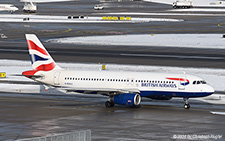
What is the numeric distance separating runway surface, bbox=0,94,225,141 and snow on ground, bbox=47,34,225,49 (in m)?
54.5

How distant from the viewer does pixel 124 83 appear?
48.8 meters

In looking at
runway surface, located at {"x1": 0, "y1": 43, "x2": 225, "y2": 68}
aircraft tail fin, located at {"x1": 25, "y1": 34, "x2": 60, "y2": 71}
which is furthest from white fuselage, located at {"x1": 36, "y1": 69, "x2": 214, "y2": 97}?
runway surface, located at {"x1": 0, "y1": 43, "x2": 225, "y2": 68}

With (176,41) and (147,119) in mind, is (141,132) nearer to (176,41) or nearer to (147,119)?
(147,119)

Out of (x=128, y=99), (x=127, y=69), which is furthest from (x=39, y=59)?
(x=127, y=69)

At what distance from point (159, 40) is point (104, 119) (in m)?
72.3

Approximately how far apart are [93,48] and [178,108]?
52909 millimetres

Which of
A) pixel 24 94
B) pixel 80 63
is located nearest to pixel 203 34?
pixel 80 63

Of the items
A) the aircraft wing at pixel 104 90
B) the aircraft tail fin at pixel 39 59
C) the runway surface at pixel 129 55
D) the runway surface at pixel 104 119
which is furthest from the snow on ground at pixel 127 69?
the aircraft wing at pixel 104 90

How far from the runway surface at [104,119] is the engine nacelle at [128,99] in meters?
0.72

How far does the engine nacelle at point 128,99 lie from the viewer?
155ft

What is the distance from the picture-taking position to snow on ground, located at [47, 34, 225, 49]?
355 feet

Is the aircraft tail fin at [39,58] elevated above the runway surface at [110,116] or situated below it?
above

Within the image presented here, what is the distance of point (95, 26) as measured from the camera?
150500 millimetres

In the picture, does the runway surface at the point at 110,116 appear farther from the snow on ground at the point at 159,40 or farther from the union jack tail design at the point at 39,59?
the snow on ground at the point at 159,40
